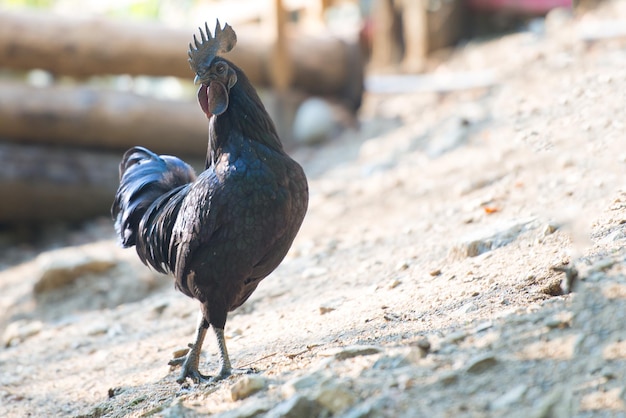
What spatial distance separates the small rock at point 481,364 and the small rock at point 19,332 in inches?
171

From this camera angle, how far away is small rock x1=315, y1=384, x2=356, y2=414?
3.01 m

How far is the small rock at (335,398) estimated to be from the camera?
301 cm

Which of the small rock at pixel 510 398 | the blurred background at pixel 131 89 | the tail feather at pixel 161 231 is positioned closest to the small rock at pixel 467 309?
the small rock at pixel 510 398

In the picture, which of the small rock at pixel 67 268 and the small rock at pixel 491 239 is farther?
the small rock at pixel 67 268

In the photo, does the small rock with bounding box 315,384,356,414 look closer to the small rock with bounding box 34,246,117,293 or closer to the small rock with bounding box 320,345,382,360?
the small rock with bounding box 320,345,382,360

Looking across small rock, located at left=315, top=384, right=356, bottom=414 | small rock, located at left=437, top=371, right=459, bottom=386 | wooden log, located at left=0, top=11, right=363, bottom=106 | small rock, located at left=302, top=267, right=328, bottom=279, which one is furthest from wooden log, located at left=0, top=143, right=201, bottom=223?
small rock, located at left=437, top=371, right=459, bottom=386

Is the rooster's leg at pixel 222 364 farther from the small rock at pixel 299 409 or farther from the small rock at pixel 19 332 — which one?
the small rock at pixel 19 332

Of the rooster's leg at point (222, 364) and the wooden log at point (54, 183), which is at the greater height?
the wooden log at point (54, 183)

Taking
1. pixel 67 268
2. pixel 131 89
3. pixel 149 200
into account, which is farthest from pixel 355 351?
pixel 131 89

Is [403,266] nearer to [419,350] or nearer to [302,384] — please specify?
[419,350]

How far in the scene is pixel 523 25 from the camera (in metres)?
11.3

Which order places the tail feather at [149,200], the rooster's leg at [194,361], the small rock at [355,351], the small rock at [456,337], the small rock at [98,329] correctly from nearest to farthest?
1. the small rock at [456,337]
2. the small rock at [355,351]
3. the rooster's leg at [194,361]
4. the tail feather at [149,200]
5. the small rock at [98,329]

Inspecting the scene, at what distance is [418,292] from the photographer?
4.45 metres

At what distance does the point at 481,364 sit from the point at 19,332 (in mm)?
4507
